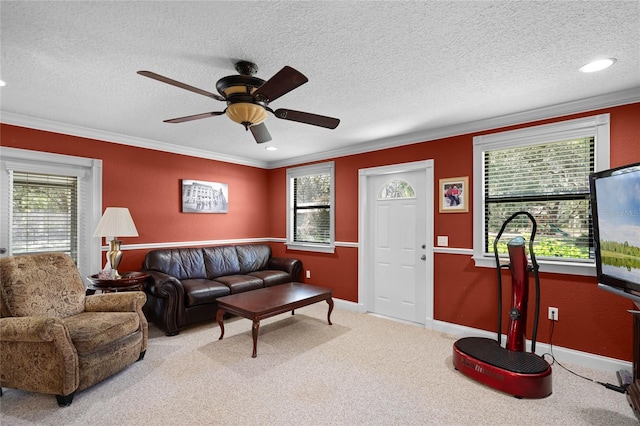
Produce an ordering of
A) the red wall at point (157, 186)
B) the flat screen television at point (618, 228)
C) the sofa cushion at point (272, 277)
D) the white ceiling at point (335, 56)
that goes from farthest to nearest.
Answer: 1. the sofa cushion at point (272, 277)
2. the red wall at point (157, 186)
3. the flat screen television at point (618, 228)
4. the white ceiling at point (335, 56)

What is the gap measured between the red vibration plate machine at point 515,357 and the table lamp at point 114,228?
363 centimetres

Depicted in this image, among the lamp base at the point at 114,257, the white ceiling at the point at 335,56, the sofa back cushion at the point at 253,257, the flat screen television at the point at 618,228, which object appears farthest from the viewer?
the sofa back cushion at the point at 253,257

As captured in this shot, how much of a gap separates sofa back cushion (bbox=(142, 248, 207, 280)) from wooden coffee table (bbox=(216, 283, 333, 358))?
43.5 inches

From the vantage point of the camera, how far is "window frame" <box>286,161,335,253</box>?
4.81 meters

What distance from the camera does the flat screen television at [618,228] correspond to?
6.54ft

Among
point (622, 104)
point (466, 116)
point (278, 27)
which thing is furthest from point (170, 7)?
point (622, 104)

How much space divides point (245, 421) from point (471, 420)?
1507 mm

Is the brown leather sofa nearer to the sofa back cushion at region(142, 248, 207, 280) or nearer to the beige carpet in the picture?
the sofa back cushion at region(142, 248, 207, 280)

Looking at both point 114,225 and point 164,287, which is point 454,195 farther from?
point 114,225

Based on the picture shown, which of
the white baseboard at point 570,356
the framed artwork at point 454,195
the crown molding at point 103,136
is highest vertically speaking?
the crown molding at point 103,136

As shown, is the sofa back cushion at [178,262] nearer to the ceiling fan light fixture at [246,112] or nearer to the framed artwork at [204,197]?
the framed artwork at [204,197]

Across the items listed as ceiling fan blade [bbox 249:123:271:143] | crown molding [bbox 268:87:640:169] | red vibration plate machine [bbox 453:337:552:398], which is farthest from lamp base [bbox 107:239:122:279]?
red vibration plate machine [bbox 453:337:552:398]

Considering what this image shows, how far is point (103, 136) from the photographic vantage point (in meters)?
3.82

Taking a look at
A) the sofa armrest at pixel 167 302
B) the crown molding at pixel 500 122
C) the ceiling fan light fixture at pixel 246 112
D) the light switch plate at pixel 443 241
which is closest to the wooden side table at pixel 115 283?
the sofa armrest at pixel 167 302
